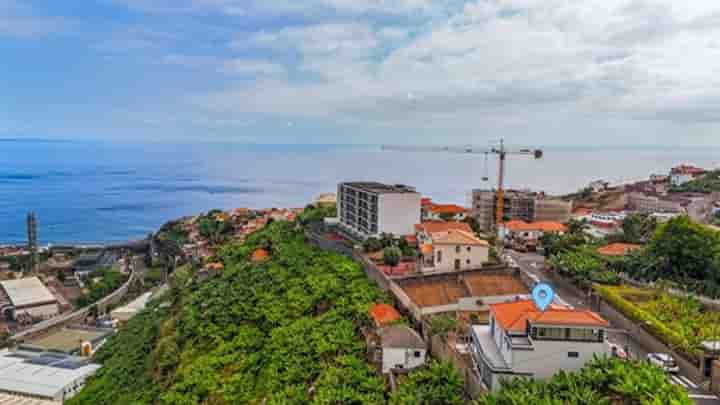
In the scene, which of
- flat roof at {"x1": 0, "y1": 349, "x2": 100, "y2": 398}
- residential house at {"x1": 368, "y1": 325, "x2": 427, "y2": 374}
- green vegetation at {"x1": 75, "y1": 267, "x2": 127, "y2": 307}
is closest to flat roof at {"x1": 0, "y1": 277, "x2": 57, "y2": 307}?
green vegetation at {"x1": 75, "y1": 267, "x2": 127, "y2": 307}

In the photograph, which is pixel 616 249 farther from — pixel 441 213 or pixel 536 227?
pixel 441 213

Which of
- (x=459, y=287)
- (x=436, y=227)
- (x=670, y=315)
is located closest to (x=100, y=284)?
(x=436, y=227)

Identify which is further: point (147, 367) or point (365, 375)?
point (147, 367)

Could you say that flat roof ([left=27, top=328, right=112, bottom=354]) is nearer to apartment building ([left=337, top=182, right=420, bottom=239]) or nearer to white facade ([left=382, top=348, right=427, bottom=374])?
apartment building ([left=337, top=182, right=420, bottom=239])

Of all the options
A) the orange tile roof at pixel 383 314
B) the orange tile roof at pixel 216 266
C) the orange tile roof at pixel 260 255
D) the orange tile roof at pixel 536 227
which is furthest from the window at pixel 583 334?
the orange tile roof at pixel 216 266

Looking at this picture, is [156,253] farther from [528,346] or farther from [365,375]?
[528,346]

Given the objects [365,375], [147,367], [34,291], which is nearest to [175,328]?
[147,367]
